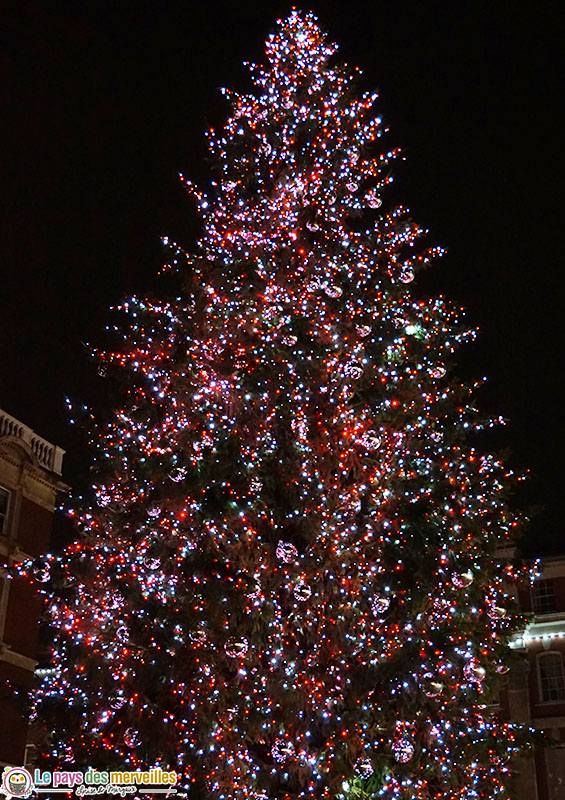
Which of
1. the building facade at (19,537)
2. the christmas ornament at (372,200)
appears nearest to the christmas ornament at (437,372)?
the christmas ornament at (372,200)

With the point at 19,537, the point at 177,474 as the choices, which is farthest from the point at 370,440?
the point at 19,537

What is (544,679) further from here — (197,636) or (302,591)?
(197,636)

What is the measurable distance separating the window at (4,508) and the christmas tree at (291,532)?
10668mm

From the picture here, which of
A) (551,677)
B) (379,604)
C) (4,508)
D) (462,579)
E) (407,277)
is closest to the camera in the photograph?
(379,604)

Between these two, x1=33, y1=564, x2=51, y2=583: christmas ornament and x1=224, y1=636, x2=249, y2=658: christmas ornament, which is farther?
x1=33, y1=564, x2=51, y2=583: christmas ornament

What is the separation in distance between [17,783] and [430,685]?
270 inches

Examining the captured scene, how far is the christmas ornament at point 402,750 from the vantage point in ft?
40.3

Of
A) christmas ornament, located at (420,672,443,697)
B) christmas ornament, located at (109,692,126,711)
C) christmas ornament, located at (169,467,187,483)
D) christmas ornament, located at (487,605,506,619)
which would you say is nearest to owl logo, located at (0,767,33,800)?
christmas ornament, located at (109,692,126,711)

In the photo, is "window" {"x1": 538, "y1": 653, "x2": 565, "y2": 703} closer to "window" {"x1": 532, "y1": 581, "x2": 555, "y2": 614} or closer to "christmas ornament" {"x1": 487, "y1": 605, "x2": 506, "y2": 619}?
"window" {"x1": 532, "y1": 581, "x2": 555, "y2": 614}

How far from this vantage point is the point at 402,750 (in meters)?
12.3

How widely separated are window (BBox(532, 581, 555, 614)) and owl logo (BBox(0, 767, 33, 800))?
22.9 meters

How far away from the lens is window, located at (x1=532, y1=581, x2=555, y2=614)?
3366 cm

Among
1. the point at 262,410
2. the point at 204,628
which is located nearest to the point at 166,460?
the point at 262,410

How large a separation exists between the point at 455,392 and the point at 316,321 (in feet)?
8.55
